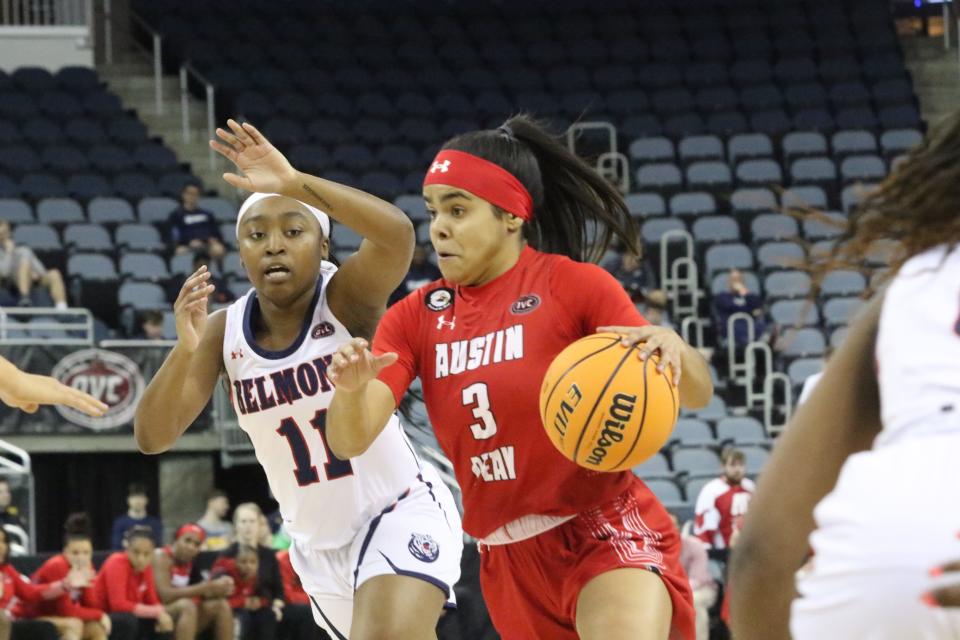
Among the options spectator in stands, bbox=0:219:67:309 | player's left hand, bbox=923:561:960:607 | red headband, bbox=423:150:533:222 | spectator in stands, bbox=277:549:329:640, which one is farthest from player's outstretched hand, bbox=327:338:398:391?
spectator in stands, bbox=0:219:67:309

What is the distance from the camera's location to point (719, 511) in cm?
1195

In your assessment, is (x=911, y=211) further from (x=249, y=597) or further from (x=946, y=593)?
(x=249, y=597)

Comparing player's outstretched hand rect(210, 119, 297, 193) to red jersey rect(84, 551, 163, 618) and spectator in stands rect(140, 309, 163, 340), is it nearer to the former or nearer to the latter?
red jersey rect(84, 551, 163, 618)

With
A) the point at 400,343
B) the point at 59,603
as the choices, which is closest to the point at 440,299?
the point at 400,343

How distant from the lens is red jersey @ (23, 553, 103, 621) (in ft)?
33.2

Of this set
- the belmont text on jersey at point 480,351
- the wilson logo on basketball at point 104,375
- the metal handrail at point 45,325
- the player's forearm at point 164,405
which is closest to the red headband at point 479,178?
the belmont text on jersey at point 480,351

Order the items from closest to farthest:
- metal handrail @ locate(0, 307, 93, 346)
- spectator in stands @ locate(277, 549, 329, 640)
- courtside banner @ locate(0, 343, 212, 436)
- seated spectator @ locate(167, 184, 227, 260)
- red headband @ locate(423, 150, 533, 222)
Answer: red headband @ locate(423, 150, 533, 222) → spectator in stands @ locate(277, 549, 329, 640) → metal handrail @ locate(0, 307, 93, 346) → courtside banner @ locate(0, 343, 212, 436) → seated spectator @ locate(167, 184, 227, 260)

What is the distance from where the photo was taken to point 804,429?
2.13 m

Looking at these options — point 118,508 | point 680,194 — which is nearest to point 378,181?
point 680,194

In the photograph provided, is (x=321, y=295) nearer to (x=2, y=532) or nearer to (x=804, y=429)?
(x=804, y=429)

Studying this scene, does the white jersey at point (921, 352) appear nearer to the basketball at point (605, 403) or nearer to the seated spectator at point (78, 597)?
the basketball at point (605, 403)

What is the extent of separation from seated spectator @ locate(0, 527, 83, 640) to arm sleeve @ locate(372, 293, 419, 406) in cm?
602

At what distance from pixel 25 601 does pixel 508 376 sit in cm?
682

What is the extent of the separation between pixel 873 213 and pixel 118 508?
532 inches
